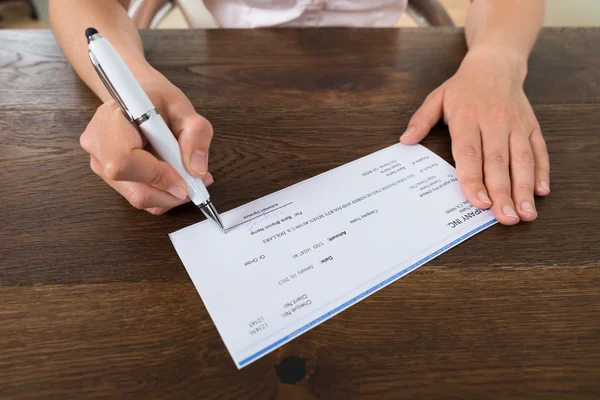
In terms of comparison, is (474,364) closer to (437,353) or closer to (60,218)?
(437,353)

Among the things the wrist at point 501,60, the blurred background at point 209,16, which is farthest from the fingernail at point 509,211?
the blurred background at point 209,16

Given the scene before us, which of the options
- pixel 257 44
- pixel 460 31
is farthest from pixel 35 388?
pixel 460 31

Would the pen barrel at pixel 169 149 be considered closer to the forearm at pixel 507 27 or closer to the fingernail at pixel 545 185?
the fingernail at pixel 545 185

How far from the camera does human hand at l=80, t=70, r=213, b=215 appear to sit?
0.40m

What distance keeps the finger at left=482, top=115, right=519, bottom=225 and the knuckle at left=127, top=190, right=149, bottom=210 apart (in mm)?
377

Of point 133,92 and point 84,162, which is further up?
point 133,92

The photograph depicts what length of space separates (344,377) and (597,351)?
8.7 inches

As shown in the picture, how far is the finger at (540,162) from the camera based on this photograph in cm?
50

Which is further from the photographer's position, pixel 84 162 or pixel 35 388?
pixel 84 162

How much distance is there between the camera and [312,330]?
374mm

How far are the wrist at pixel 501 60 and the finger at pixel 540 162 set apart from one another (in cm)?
12

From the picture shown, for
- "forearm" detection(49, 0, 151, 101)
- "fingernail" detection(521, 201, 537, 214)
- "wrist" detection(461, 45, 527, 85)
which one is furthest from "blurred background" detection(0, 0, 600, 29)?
"fingernail" detection(521, 201, 537, 214)

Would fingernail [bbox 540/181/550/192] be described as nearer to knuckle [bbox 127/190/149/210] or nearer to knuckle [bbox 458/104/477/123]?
knuckle [bbox 458/104/477/123]

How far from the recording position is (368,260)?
43 centimetres
